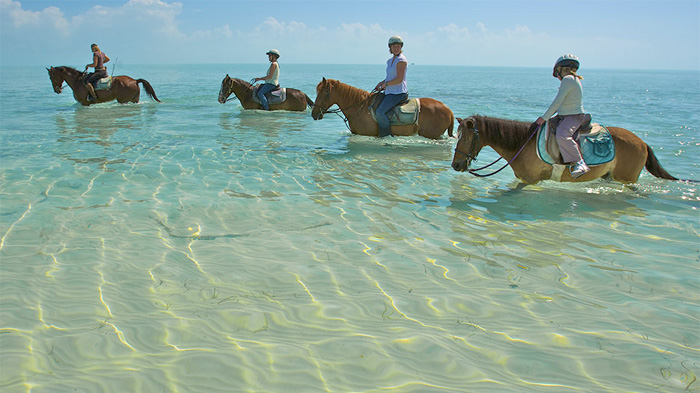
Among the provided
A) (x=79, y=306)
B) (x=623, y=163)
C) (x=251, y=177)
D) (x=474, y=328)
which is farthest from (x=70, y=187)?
(x=623, y=163)

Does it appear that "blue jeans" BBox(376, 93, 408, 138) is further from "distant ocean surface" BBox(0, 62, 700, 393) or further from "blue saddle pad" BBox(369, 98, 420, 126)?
"distant ocean surface" BBox(0, 62, 700, 393)

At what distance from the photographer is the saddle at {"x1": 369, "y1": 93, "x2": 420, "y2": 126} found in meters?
10.7

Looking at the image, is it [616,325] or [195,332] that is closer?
[195,332]

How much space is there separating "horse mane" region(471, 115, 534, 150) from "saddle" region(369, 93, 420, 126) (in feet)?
12.1

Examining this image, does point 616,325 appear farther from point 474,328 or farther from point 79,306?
point 79,306

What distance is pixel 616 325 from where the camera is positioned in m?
3.59

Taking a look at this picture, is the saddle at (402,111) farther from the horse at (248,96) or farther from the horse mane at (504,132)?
the horse at (248,96)

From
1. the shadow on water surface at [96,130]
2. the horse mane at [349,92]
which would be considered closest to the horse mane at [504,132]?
the horse mane at [349,92]

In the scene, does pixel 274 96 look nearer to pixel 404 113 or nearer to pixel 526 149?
pixel 404 113

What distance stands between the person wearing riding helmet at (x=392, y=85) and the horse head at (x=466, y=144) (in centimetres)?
328

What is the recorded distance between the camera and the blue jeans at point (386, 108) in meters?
10.6

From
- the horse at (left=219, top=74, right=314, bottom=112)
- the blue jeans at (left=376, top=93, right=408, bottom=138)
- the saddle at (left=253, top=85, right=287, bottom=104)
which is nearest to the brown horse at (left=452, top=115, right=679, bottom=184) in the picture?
the blue jeans at (left=376, top=93, right=408, bottom=138)

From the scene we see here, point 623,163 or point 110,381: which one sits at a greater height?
point 623,163

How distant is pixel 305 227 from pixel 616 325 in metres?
3.49
